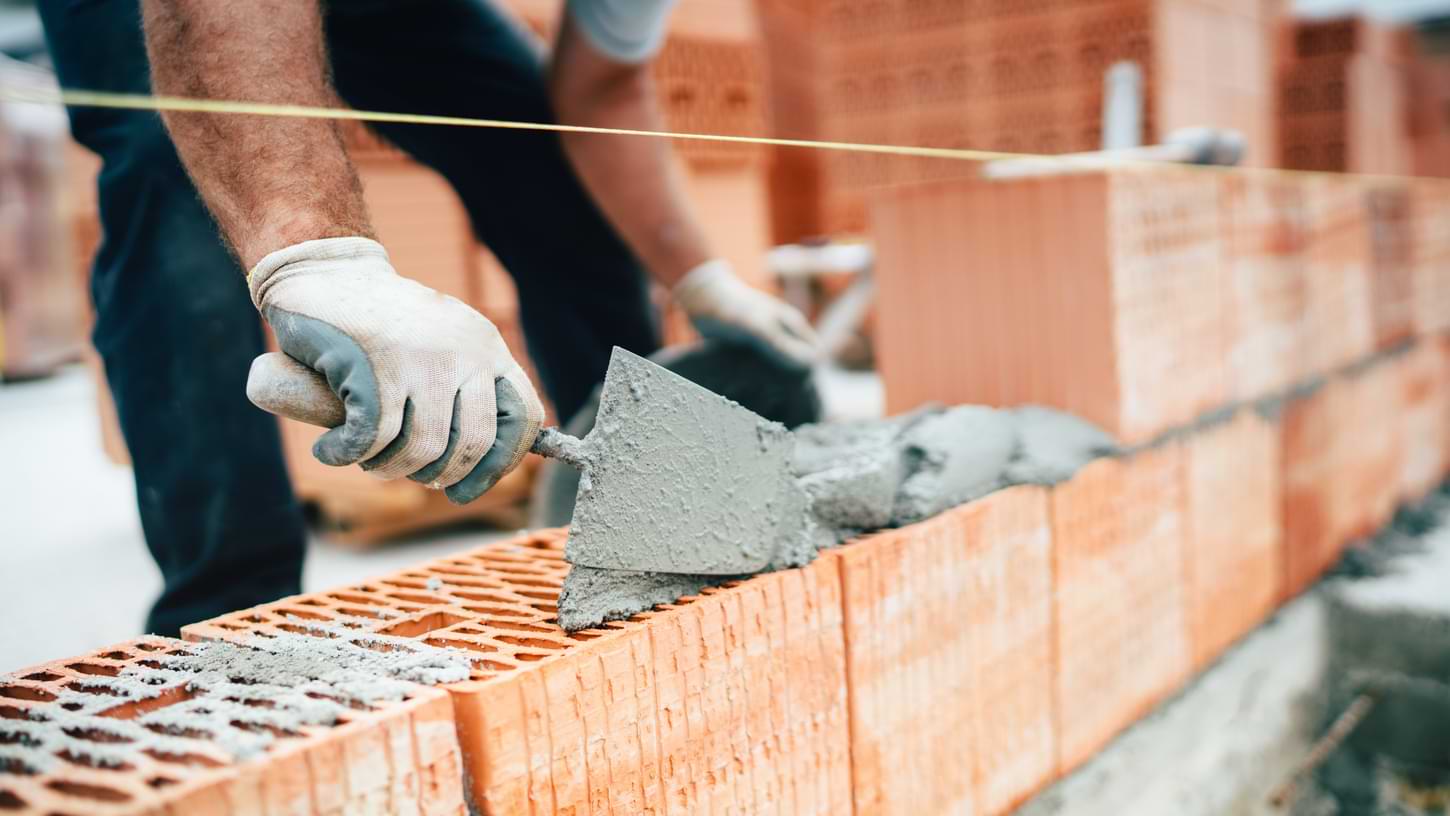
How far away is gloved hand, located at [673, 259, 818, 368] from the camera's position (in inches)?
79.5

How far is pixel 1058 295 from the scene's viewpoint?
6.47ft

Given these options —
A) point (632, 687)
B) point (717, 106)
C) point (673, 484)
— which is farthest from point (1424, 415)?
point (632, 687)

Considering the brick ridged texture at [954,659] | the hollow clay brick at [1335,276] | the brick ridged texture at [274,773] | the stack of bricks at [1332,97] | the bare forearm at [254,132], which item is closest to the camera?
the brick ridged texture at [274,773]

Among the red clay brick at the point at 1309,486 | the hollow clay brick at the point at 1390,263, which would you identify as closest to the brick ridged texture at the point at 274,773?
the red clay brick at the point at 1309,486

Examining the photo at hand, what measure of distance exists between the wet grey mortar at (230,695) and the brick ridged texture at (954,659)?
0.56m

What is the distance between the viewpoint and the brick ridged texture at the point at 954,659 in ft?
4.56

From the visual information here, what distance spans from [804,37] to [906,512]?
694cm

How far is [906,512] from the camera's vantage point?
153cm

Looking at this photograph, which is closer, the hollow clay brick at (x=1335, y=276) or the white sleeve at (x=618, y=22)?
the white sleeve at (x=618, y=22)

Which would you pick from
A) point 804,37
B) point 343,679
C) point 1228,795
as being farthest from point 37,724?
point 804,37

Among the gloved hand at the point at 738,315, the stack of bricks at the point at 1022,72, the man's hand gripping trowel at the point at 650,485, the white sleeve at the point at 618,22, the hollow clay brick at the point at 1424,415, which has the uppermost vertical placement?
the stack of bricks at the point at 1022,72

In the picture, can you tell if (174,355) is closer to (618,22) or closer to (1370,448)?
(618,22)

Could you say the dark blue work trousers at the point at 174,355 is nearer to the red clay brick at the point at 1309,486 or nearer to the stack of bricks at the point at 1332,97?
the red clay brick at the point at 1309,486

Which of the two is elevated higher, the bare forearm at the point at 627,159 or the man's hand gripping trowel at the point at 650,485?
the bare forearm at the point at 627,159
